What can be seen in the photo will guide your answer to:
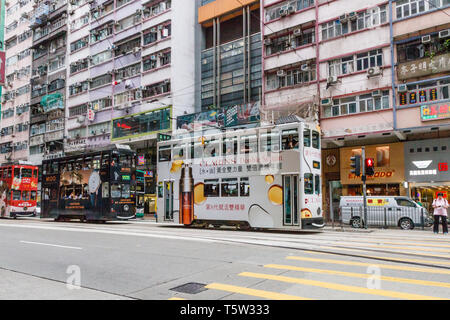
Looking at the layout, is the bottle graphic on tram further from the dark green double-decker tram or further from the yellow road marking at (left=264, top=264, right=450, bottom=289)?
the yellow road marking at (left=264, top=264, right=450, bottom=289)

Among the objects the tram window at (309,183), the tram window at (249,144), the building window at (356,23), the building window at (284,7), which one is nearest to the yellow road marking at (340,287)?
the tram window at (309,183)

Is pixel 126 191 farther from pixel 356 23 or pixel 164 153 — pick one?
pixel 356 23

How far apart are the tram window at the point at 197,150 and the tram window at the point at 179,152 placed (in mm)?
526

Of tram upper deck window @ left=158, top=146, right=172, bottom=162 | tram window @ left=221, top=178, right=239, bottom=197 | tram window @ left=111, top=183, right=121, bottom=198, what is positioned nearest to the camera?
tram window @ left=221, top=178, right=239, bottom=197

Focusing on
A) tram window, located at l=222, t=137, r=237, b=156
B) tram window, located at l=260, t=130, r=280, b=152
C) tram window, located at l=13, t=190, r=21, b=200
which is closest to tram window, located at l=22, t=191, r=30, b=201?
tram window, located at l=13, t=190, r=21, b=200

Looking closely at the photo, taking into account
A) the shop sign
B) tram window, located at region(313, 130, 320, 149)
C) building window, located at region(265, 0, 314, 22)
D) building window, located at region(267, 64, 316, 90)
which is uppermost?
building window, located at region(265, 0, 314, 22)

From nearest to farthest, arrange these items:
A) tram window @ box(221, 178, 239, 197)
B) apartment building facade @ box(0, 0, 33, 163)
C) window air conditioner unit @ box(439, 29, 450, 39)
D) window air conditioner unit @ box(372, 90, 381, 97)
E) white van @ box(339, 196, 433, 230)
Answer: tram window @ box(221, 178, 239, 197), white van @ box(339, 196, 433, 230), window air conditioner unit @ box(439, 29, 450, 39), window air conditioner unit @ box(372, 90, 381, 97), apartment building facade @ box(0, 0, 33, 163)

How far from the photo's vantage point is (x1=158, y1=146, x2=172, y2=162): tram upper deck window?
19.2 m

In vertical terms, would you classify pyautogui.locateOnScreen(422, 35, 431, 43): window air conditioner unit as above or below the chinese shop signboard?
above

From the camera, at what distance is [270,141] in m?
16.0

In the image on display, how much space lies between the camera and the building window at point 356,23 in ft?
78.7

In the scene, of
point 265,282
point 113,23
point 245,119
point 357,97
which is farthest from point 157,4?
point 265,282

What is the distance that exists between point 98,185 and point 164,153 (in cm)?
570

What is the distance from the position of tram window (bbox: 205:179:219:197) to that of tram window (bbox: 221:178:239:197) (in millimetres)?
310
